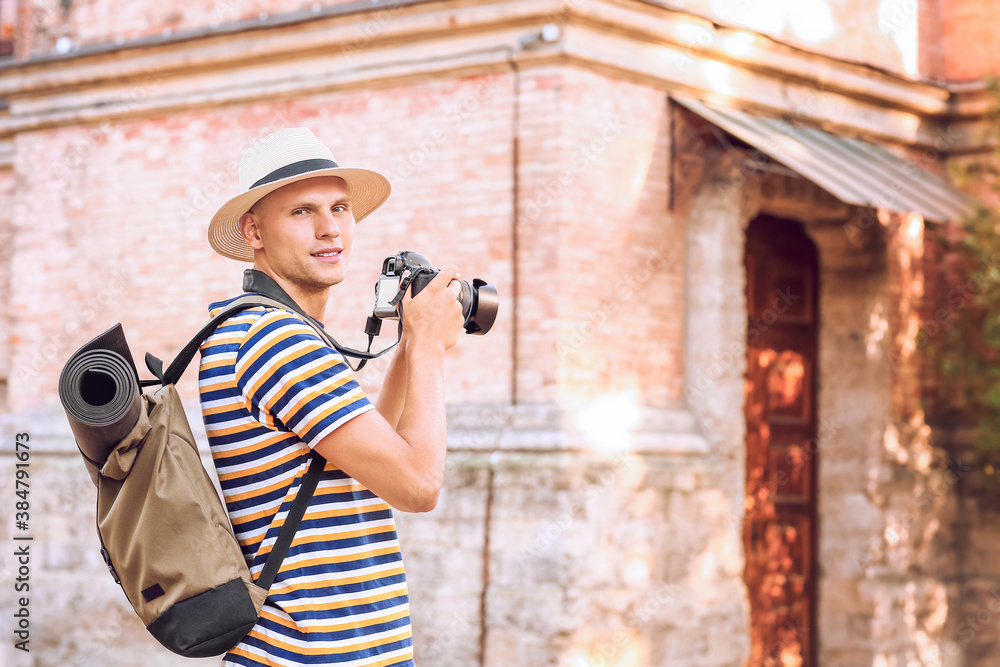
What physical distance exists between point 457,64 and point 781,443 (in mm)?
3820

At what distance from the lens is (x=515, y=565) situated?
7312 millimetres

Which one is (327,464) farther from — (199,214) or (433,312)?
(199,214)

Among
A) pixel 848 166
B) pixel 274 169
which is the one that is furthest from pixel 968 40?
pixel 274 169

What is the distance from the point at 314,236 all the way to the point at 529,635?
16.1ft

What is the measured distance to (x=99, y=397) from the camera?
93.3 inches

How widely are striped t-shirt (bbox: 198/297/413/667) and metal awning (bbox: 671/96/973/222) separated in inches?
221

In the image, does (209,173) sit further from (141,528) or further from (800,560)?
(141,528)

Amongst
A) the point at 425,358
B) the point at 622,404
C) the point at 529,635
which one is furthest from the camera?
the point at 622,404

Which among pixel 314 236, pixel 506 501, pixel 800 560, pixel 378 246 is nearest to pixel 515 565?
pixel 506 501

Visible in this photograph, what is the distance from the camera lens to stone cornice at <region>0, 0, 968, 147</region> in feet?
25.3

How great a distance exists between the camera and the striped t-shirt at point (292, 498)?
240 centimetres

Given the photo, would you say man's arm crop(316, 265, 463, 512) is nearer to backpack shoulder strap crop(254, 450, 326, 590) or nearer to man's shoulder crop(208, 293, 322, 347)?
backpack shoulder strap crop(254, 450, 326, 590)

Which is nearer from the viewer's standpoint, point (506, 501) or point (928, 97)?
point (506, 501)

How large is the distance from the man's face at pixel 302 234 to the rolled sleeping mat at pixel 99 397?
0.45m
